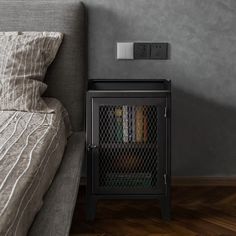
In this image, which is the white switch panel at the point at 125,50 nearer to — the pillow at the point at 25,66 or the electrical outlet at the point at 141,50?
the electrical outlet at the point at 141,50

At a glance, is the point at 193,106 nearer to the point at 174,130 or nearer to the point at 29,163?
the point at 174,130

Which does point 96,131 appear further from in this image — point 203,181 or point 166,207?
point 203,181

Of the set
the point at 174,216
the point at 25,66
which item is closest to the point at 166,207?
the point at 174,216

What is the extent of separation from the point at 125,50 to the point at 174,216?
937mm

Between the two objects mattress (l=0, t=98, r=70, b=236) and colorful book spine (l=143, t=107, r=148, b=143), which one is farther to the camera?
colorful book spine (l=143, t=107, r=148, b=143)

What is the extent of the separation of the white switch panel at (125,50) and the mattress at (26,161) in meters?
0.50

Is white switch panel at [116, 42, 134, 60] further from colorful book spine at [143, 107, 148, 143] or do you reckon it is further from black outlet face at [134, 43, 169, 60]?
colorful book spine at [143, 107, 148, 143]

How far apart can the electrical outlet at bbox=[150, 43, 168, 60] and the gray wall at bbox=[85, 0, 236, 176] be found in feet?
0.11

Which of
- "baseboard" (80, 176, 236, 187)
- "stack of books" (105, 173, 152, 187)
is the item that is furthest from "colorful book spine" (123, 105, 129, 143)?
"baseboard" (80, 176, 236, 187)

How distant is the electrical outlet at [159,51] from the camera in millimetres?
3033

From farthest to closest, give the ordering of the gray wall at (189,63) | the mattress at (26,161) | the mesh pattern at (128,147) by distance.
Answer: the gray wall at (189,63) → the mesh pattern at (128,147) → the mattress at (26,161)

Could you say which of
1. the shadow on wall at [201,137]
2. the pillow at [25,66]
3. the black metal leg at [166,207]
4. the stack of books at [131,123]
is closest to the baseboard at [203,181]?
the shadow on wall at [201,137]

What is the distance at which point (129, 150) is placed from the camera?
2.66 metres

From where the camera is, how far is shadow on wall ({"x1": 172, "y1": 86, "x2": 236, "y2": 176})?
3.12 meters
